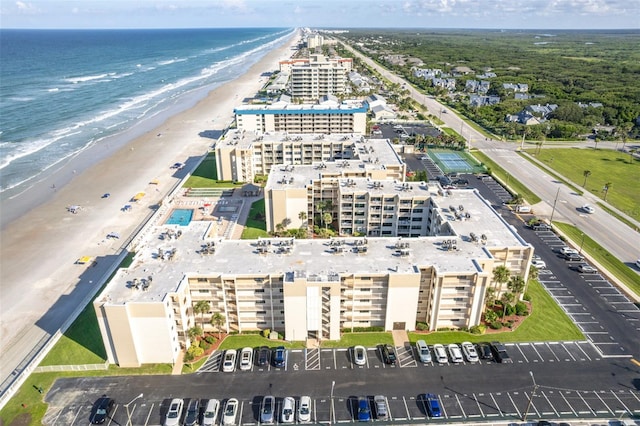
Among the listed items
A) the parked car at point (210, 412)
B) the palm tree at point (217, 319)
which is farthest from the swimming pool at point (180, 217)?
the parked car at point (210, 412)

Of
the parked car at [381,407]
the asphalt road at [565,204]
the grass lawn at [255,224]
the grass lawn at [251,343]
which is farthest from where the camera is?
the grass lawn at [255,224]

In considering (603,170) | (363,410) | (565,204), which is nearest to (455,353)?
(363,410)

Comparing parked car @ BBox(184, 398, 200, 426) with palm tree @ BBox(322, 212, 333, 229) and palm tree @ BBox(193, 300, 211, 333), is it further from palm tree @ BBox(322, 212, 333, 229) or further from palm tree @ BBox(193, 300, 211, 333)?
palm tree @ BBox(322, 212, 333, 229)

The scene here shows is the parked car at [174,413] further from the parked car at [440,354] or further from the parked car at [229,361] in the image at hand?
the parked car at [440,354]

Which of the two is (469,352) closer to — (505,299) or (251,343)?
(505,299)

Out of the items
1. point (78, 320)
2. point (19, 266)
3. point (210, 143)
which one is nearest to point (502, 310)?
point (78, 320)

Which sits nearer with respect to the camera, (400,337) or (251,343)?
(251,343)

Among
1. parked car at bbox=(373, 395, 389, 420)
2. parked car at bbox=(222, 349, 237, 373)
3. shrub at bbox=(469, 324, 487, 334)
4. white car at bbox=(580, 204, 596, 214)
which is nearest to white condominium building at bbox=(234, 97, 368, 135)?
white car at bbox=(580, 204, 596, 214)

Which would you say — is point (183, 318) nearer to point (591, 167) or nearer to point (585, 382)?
point (585, 382)
